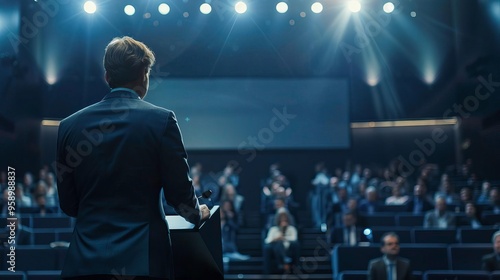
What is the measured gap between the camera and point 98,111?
148 cm

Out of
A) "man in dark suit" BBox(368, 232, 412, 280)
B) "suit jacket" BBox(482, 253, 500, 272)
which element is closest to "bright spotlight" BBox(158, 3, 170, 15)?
"man in dark suit" BBox(368, 232, 412, 280)

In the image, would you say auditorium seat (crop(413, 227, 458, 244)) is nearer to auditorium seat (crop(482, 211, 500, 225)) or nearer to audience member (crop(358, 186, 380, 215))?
auditorium seat (crop(482, 211, 500, 225))

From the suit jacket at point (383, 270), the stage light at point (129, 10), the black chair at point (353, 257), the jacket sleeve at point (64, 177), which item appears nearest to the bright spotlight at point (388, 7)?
the stage light at point (129, 10)

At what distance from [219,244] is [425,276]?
451 cm

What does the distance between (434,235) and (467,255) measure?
796mm

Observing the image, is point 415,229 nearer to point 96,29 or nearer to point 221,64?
point 221,64

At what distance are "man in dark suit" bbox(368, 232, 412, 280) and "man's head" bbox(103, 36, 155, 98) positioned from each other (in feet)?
14.7

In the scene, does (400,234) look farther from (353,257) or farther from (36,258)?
(36,258)

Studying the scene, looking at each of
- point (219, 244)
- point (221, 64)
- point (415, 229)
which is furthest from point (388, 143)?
point (219, 244)

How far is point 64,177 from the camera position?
1483 millimetres

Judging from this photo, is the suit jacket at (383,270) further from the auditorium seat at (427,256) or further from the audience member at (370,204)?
the audience member at (370,204)

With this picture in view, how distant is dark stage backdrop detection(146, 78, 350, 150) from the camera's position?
13.5m

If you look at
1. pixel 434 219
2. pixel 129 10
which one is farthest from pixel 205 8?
pixel 434 219

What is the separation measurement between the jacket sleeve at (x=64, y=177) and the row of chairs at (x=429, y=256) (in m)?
5.23
